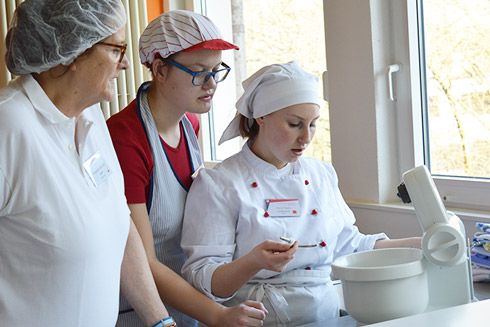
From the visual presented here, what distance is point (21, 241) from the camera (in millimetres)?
1357

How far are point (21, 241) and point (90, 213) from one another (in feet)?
0.56

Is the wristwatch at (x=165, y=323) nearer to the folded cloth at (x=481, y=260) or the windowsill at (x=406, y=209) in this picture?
the folded cloth at (x=481, y=260)

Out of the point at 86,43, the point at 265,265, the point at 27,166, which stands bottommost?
the point at 265,265

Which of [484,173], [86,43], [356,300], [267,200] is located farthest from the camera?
[484,173]

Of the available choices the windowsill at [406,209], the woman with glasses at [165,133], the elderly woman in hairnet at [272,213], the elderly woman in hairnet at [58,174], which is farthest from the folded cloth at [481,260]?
the elderly woman in hairnet at [58,174]

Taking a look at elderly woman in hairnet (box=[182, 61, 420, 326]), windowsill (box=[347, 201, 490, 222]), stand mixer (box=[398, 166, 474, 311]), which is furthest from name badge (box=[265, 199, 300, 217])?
windowsill (box=[347, 201, 490, 222])

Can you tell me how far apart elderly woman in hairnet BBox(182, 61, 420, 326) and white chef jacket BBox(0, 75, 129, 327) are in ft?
1.21

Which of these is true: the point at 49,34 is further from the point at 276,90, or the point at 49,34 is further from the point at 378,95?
the point at 378,95

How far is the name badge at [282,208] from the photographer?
188 cm

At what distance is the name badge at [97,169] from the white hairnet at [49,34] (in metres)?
0.25

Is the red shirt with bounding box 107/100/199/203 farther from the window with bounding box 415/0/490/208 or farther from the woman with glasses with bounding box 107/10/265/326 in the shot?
the window with bounding box 415/0/490/208

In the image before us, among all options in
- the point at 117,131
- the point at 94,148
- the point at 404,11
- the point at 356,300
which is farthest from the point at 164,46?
the point at 404,11

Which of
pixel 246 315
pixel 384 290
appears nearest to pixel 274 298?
pixel 246 315

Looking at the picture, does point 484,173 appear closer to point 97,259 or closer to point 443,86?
point 443,86
